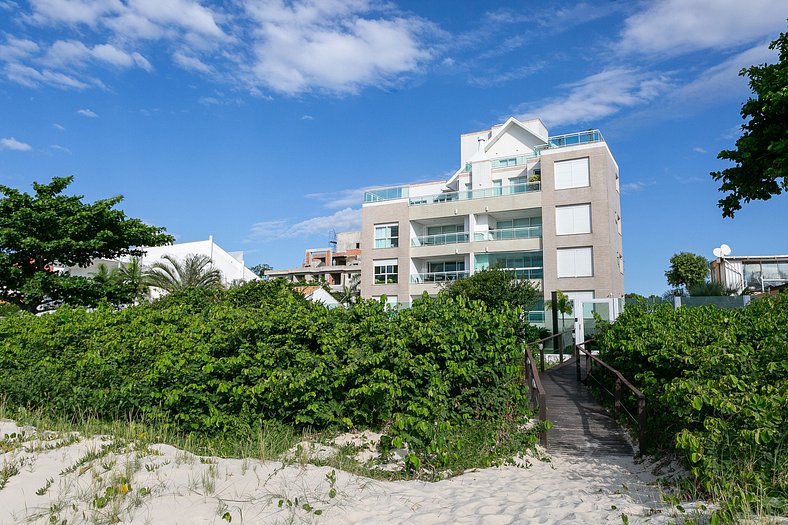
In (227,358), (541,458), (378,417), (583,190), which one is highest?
(583,190)

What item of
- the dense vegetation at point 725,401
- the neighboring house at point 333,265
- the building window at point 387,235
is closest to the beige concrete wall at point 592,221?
the building window at point 387,235

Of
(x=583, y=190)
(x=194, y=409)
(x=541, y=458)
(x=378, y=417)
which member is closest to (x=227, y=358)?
(x=194, y=409)

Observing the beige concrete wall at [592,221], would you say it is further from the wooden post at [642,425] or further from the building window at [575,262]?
the wooden post at [642,425]

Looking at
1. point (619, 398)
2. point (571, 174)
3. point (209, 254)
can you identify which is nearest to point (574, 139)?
point (571, 174)

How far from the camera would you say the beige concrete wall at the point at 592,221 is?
107ft

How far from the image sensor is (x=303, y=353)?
7414mm

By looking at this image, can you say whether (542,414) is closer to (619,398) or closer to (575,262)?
(619,398)

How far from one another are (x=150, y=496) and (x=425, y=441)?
3.11 metres

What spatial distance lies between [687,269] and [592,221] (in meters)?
23.8

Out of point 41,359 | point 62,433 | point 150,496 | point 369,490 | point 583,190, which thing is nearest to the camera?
point 150,496

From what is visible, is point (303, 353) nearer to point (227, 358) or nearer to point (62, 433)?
point (227, 358)

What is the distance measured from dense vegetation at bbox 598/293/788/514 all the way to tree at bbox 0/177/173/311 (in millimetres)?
20936

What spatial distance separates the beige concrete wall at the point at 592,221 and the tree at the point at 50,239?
23.8 m

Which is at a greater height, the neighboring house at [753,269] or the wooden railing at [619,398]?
the neighboring house at [753,269]
